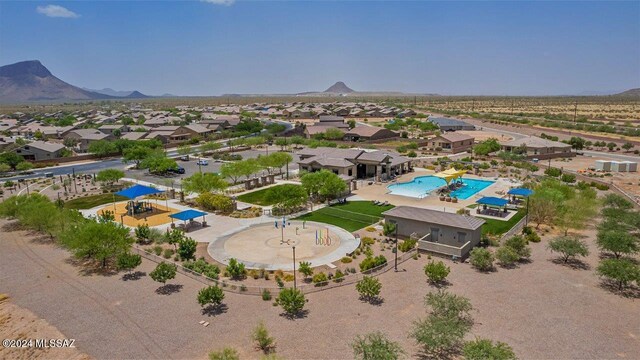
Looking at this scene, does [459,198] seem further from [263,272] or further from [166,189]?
[166,189]

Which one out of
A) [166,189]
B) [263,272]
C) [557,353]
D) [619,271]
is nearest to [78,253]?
[263,272]

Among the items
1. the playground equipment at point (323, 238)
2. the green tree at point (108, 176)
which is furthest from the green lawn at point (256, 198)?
the green tree at point (108, 176)

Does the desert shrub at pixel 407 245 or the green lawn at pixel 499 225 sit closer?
the desert shrub at pixel 407 245

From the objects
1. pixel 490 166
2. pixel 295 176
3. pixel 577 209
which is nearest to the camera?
pixel 577 209

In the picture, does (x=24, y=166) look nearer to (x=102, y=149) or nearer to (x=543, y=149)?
(x=102, y=149)

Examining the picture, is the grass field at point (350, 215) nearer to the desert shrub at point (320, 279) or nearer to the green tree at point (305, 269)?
the green tree at point (305, 269)

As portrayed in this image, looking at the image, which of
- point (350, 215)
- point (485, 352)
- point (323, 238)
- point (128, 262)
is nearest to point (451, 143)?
point (350, 215)
